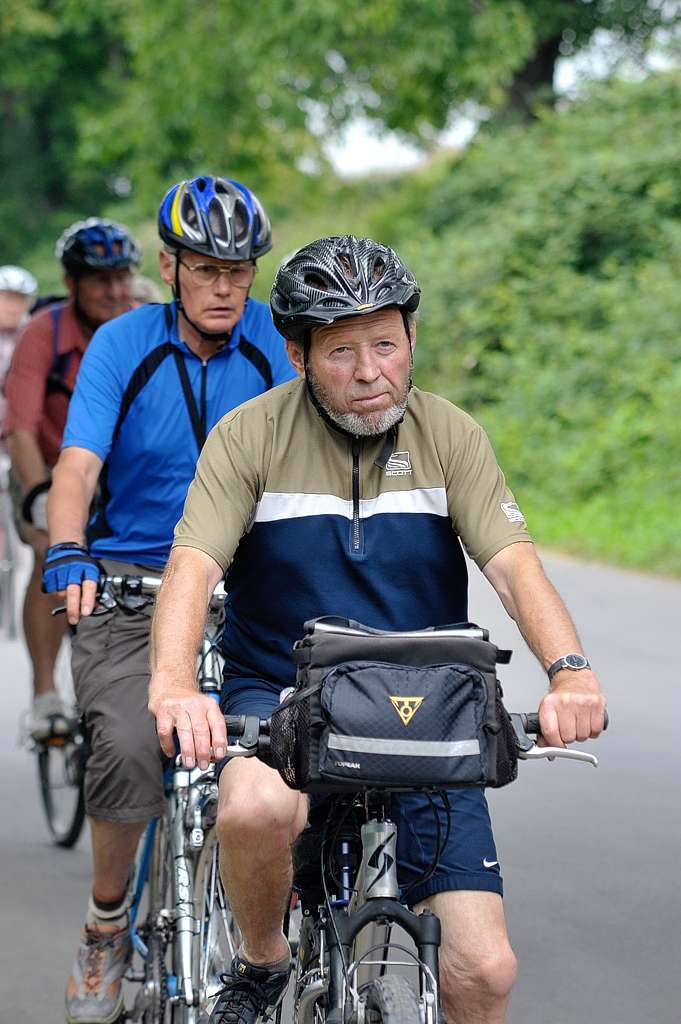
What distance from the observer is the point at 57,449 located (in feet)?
23.4

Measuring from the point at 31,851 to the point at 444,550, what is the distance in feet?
12.4

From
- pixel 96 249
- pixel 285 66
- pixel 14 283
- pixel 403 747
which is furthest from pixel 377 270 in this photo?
pixel 285 66

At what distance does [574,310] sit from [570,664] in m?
16.0

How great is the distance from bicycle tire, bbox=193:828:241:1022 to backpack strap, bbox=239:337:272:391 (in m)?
1.42

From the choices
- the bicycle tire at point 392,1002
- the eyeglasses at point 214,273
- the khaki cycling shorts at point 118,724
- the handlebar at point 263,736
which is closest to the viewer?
the bicycle tire at point 392,1002

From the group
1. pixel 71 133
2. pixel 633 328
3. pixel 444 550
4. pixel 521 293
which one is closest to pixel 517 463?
pixel 633 328

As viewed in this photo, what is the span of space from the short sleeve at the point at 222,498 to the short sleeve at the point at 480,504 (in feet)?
1.43

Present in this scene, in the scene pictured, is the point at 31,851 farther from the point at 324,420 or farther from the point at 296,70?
the point at 296,70

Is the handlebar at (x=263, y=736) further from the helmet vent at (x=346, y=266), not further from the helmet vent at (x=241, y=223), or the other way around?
the helmet vent at (x=241, y=223)

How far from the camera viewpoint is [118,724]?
465 centimetres

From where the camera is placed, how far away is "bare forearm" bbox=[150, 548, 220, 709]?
342cm

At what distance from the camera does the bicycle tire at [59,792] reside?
7.00 meters

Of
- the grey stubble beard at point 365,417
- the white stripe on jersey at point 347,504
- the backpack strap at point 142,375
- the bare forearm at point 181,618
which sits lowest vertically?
the bare forearm at point 181,618

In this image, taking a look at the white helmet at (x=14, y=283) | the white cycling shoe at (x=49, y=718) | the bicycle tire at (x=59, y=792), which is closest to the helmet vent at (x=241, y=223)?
the bicycle tire at (x=59, y=792)
